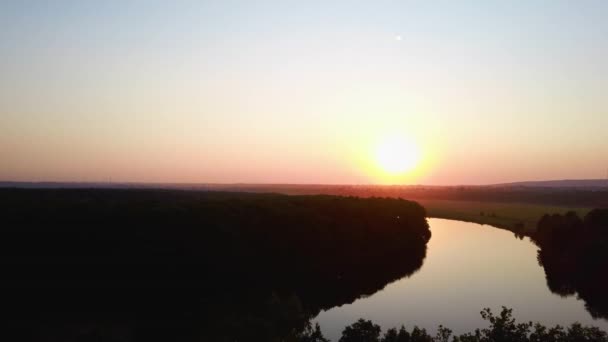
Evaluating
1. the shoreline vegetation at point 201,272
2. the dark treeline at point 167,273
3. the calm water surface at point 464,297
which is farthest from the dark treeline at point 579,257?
the dark treeline at point 167,273

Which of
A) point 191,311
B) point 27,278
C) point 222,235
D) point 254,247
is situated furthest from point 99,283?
point 254,247

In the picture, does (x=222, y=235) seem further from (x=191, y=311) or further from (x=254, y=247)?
(x=191, y=311)

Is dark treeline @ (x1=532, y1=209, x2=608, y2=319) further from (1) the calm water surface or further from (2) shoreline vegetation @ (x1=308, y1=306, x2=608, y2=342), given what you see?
(2) shoreline vegetation @ (x1=308, y1=306, x2=608, y2=342)

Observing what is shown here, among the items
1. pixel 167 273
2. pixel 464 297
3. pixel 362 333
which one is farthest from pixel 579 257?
pixel 362 333

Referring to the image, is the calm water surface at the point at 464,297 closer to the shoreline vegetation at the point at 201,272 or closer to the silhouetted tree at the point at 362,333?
the shoreline vegetation at the point at 201,272

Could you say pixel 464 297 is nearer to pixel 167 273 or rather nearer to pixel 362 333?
pixel 167 273

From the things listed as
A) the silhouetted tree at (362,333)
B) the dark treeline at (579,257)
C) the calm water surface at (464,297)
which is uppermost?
the silhouetted tree at (362,333)
